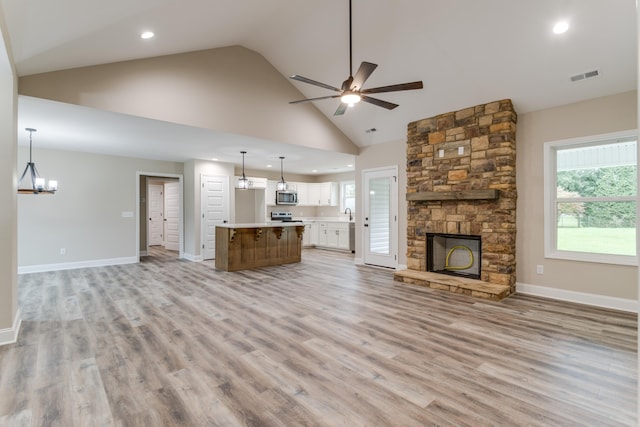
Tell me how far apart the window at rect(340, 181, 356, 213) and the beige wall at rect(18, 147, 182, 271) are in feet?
18.6

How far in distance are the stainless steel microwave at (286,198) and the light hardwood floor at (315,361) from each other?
209 inches

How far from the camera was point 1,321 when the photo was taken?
2.87m

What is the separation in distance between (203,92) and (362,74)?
109 inches

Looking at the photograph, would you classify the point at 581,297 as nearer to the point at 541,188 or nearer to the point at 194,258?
the point at 541,188

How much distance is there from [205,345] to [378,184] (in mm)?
4876

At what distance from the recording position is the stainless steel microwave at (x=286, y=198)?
31.6ft

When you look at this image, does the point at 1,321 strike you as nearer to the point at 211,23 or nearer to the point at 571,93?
the point at 211,23

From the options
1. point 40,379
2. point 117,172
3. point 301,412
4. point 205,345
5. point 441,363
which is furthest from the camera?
point 117,172

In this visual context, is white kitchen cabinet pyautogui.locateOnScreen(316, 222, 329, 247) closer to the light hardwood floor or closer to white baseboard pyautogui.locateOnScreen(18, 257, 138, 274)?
white baseboard pyautogui.locateOnScreen(18, 257, 138, 274)

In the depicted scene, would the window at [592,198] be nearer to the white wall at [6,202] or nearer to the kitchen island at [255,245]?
the kitchen island at [255,245]

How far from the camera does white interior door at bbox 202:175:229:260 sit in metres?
7.73

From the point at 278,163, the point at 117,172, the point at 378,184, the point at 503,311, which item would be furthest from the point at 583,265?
the point at 117,172

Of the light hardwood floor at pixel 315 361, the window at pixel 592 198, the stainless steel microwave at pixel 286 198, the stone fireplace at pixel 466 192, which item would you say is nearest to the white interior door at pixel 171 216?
the stainless steel microwave at pixel 286 198

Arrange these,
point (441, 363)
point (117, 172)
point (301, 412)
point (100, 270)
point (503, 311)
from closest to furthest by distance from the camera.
Answer: point (301, 412), point (441, 363), point (503, 311), point (100, 270), point (117, 172)
